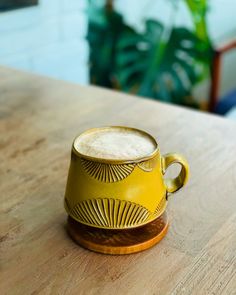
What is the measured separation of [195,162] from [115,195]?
0.30 metres

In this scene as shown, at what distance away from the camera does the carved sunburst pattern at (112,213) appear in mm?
637

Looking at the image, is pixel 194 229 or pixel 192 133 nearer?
pixel 194 229

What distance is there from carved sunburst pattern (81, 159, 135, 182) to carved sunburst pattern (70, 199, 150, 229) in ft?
0.10

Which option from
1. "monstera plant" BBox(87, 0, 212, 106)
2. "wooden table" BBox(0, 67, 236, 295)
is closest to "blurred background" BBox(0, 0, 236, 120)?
"monstera plant" BBox(87, 0, 212, 106)

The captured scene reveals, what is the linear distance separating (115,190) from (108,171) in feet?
0.09

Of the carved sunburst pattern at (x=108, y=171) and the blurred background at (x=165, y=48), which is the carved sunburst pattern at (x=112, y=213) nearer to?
the carved sunburst pattern at (x=108, y=171)

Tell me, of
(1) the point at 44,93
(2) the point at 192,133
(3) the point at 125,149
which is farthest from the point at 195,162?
(1) the point at 44,93

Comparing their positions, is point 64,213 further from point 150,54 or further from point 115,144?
point 150,54

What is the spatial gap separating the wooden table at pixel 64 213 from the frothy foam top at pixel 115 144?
0.40 ft

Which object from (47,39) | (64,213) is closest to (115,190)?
(64,213)

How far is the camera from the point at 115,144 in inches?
26.6

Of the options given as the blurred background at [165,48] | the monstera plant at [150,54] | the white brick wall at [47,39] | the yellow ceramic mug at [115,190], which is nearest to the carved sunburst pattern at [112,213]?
the yellow ceramic mug at [115,190]

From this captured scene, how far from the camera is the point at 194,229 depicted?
27.8 inches

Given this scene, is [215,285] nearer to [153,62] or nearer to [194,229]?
[194,229]
